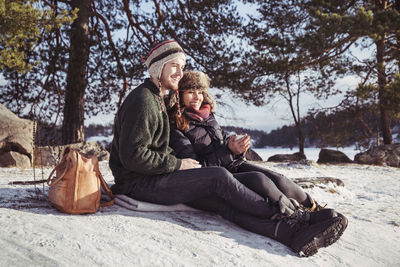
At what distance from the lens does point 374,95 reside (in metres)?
10.9

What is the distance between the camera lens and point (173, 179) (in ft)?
8.32

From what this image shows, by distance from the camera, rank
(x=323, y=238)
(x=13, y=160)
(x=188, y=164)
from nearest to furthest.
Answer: (x=323, y=238) → (x=188, y=164) → (x=13, y=160)

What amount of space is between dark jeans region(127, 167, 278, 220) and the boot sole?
12.9 inches

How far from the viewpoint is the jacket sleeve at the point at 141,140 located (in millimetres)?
2361

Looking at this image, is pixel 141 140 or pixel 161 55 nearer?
pixel 141 140

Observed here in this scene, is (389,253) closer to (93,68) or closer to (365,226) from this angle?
(365,226)

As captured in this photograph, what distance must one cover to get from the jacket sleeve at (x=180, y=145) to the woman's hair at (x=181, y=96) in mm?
65

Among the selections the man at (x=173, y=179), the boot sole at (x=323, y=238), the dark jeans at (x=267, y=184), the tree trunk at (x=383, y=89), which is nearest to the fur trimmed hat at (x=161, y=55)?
the man at (x=173, y=179)

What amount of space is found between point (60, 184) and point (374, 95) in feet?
36.5

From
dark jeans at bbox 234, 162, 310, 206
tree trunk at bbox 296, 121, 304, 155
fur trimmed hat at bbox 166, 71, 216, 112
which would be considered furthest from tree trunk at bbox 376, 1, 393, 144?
fur trimmed hat at bbox 166, 71, 216, 112

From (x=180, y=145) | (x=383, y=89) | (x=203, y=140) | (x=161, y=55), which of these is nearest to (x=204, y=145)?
(x=203, y=140)

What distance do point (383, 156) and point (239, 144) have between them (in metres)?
8.97

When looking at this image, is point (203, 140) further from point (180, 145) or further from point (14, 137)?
point (14, 137)

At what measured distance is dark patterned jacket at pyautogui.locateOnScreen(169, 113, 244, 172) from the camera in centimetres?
284
